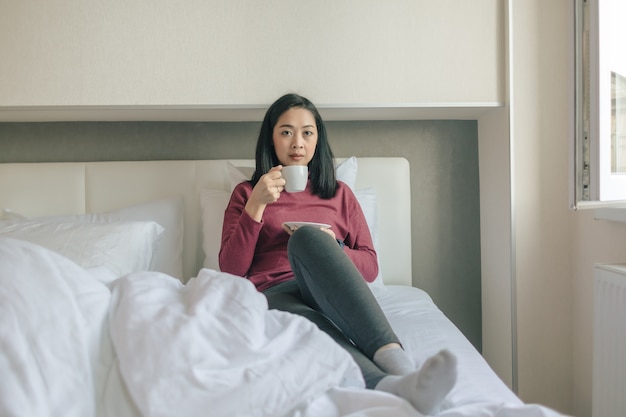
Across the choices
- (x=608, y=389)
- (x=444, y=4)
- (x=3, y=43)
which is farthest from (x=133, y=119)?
(x=608, y=389)

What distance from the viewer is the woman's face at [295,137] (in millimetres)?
2043

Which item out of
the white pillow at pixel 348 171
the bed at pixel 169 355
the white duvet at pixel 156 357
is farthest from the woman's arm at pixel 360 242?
the white duvet at pixel 156 357

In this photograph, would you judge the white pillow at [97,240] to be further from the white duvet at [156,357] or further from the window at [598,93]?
the window at [598,93]

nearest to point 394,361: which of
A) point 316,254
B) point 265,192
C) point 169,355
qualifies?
point 316,254

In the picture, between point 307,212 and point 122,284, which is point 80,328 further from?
point 307,212

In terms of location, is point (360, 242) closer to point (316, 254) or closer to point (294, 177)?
point (294, 177)

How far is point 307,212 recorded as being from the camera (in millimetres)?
2039

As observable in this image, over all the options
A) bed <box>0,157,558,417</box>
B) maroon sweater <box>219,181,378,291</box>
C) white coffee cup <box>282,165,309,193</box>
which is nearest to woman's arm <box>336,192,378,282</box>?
maroon sweater <box>219,181,378,291</box>

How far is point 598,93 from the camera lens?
5.93 feet

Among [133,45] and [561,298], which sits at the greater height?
[133,45]

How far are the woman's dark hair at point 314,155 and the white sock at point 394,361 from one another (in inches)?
33.9

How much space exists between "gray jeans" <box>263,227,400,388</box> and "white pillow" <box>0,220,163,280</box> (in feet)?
2.02

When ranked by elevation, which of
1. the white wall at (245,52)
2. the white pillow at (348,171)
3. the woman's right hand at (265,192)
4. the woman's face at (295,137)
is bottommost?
the woman's right hand at (265,192)

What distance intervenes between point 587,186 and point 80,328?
1494 millimetres
